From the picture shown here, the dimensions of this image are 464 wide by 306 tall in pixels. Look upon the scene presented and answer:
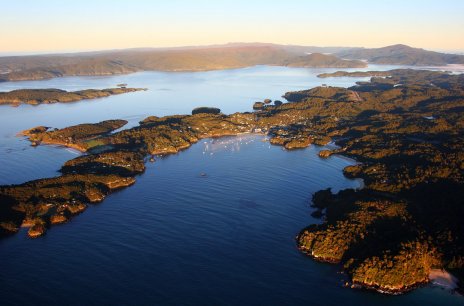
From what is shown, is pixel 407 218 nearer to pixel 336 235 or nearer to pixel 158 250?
pixel 336 235

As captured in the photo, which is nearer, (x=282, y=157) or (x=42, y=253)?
(x=42, y=253)

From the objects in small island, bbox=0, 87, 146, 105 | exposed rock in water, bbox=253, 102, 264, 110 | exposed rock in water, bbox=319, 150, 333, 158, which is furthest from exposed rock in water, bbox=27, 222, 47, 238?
small island, bbox=0, 87, 146, 105

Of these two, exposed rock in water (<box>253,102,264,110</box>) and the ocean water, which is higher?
exposed rock in water (<box>253,102,264,110</box>)

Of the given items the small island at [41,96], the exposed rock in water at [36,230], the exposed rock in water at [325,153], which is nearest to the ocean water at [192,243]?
the exposed rock in water at [36,230]

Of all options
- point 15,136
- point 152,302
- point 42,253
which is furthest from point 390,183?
point 15,136

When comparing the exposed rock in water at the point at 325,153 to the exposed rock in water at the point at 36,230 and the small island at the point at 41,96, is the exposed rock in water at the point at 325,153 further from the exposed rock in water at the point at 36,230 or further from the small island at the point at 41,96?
the small island at the point at 41,96

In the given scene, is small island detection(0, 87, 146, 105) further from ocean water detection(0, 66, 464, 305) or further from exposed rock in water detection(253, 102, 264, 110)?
ocean water detection(0, 66, 464, 305)

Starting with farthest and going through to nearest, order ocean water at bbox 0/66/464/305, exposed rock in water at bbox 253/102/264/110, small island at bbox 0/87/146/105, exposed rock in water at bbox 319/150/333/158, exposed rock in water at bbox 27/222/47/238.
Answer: small island at bbox 0/87/146/105, exposed rock in water at bbox 253/102/264/110, exposed rock in water at bbox 319/150/333/158, exposed rock in water at bbox 27/222/47/238, ocean water at bbox 0/66/464/305

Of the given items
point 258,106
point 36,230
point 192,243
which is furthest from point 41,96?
point 192,243
